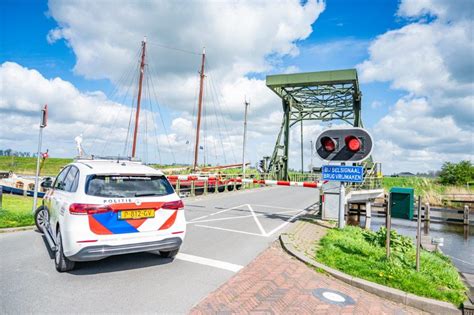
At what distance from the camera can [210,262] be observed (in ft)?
16.8

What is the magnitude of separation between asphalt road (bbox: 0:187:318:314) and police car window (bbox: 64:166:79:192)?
118 centimetres

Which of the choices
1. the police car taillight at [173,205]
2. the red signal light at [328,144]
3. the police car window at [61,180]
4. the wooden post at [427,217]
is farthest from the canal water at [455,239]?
the police car window at [61,180]

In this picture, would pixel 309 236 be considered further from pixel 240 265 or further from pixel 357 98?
pixel 357 98

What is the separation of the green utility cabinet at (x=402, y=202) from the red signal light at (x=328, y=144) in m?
2.85

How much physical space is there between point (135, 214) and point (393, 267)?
13.3 feet

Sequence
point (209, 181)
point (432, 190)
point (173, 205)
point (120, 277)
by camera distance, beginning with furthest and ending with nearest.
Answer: point (432, 190) < point (209, 181) < point (173, 205) < point (120, 277)

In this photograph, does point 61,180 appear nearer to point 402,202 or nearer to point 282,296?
point 282,296

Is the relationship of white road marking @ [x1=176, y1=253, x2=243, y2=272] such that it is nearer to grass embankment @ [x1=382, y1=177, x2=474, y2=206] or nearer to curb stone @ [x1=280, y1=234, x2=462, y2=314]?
curb stone @ [x1=280, y1=234, x2=462, y2=314]

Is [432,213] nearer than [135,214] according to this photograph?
No

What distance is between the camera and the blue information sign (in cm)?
777

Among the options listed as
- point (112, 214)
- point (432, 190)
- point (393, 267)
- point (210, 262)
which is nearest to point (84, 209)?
point (112, 214)

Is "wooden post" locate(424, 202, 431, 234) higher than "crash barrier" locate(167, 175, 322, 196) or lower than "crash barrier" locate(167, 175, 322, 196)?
lower

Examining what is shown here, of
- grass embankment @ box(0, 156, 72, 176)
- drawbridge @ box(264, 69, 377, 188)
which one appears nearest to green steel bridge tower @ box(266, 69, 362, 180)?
drawbridge @ box(264, 69, 377, 188)

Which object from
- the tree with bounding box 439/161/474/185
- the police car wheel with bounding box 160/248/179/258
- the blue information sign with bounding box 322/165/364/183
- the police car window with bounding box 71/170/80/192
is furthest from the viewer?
the tree with bounding box 439/161/474/185
